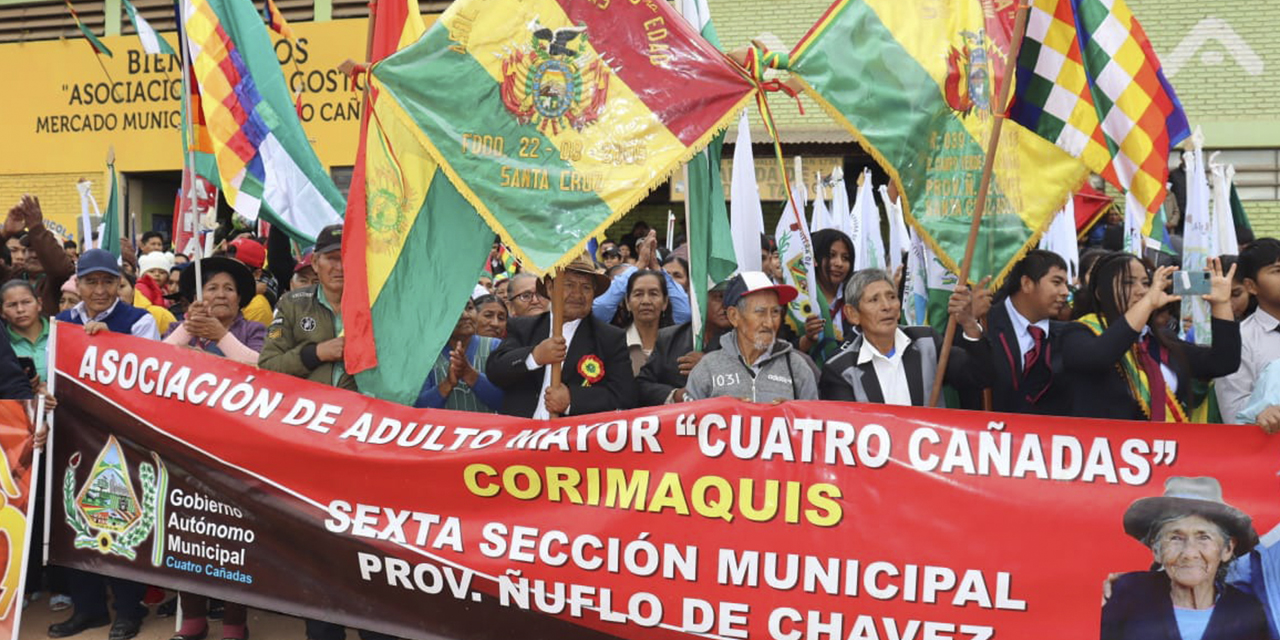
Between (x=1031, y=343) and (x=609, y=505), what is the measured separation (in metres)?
1.86

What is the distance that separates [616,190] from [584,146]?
0.25 meters

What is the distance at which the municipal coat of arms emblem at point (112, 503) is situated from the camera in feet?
18.0

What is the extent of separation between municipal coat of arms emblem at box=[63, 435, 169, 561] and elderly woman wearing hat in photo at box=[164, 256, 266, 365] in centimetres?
62

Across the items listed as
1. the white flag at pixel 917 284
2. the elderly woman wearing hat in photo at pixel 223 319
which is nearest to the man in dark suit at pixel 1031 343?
the white flag at pixel 917 284

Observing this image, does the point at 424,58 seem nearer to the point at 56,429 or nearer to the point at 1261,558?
the point at 56,429

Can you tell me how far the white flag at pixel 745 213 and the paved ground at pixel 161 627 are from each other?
2.78 m

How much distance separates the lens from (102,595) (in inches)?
232

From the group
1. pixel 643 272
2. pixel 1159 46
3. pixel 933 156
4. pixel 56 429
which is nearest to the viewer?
pixel 933 156

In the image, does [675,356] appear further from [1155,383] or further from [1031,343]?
[1155,383]

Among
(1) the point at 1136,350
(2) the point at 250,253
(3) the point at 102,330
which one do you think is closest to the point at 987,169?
(1) the point at 1136,350

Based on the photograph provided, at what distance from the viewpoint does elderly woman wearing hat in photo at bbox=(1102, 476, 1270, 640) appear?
405 cm

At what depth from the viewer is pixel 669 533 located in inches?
182

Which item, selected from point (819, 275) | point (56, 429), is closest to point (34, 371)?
point (56, 429)

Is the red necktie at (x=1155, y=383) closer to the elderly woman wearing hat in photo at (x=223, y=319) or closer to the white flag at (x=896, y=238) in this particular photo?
the white flag at (x=896, y=238)
